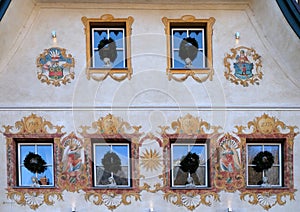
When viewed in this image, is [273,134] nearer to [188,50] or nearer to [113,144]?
[188,50]

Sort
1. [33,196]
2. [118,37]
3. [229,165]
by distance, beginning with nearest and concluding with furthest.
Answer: [33,196], [229,165], [118,37]

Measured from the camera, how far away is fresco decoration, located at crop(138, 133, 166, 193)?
20.4ft

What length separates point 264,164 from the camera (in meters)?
6.37

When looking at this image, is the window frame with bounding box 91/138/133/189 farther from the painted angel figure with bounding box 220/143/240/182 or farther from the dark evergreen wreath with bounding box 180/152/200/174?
the painted angel figure with bounding box 220/143/240/182

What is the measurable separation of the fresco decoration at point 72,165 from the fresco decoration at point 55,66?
99cm

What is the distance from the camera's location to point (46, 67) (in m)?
6.32

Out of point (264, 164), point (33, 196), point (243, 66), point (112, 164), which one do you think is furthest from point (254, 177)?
point (33, 196)

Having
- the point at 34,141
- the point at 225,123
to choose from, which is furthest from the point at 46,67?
the point at 225,123

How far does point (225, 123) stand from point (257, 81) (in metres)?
0.95

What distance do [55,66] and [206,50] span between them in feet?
8.91

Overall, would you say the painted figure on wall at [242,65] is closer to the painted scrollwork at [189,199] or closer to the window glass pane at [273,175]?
the window glass pane at [273,175]

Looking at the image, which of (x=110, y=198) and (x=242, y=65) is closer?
(x=110, y=198)

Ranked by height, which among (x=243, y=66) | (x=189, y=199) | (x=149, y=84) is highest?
(x=243, y=66)

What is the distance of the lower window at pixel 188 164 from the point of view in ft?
20.7
